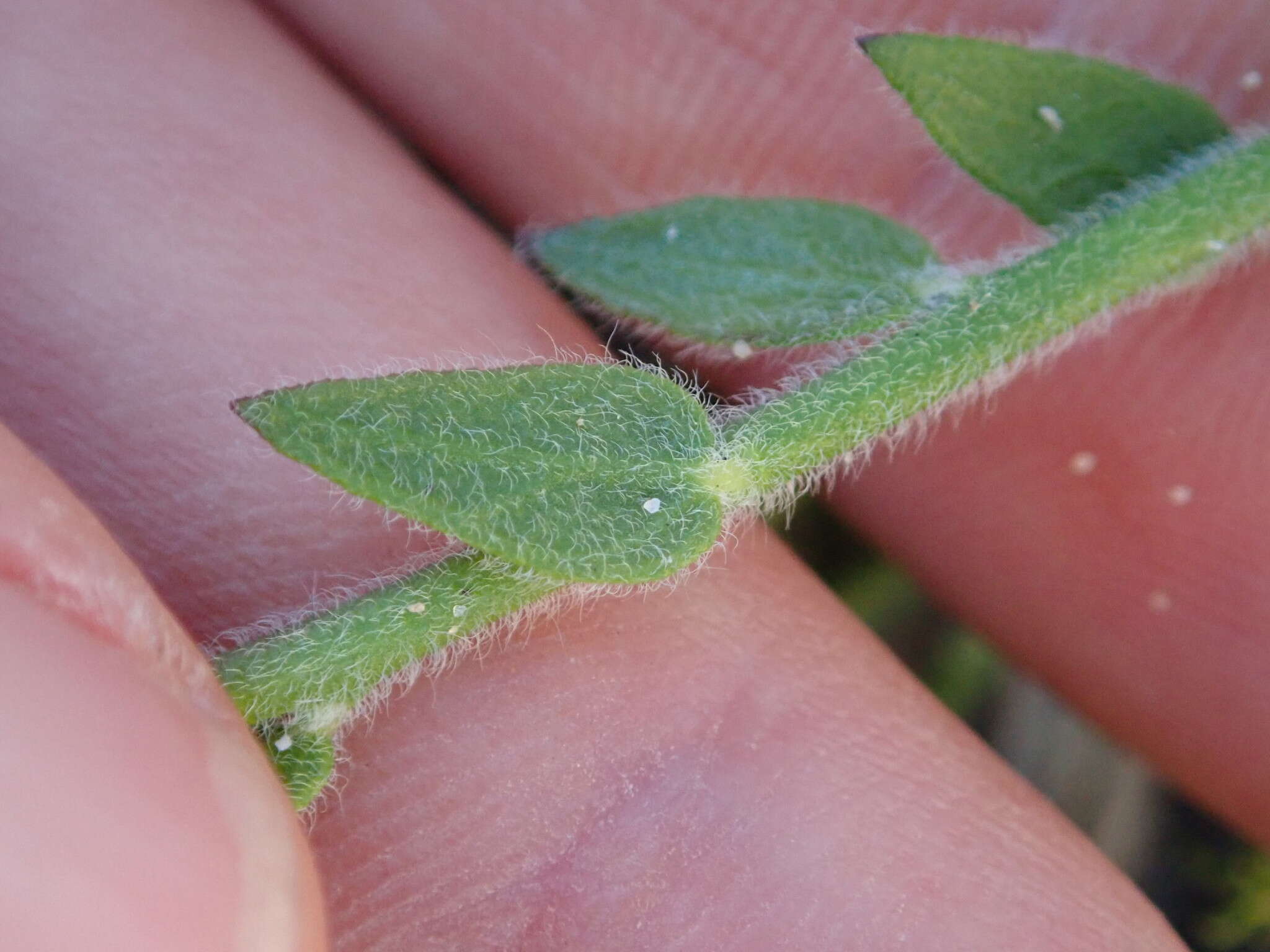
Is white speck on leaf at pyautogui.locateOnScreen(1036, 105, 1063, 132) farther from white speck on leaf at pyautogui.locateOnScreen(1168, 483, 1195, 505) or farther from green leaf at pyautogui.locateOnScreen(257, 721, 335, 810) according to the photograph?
green leaf at pyautogui.locateOnScreen(257, 721, 335, 810)

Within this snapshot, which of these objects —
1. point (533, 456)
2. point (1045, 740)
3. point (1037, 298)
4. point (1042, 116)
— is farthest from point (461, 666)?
point (1045, 740)

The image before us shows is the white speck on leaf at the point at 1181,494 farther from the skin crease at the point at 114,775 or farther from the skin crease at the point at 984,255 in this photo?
the skin crease at the point at 114,775

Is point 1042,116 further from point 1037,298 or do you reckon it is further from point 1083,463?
point 1083,463

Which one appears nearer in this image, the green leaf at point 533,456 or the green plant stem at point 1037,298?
the green leaf at point 533,456

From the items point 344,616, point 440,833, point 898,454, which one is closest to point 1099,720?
point 898,454

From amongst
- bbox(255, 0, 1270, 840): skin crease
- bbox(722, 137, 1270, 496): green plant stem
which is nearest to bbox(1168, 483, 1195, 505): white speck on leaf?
bbox(255, 0, 1270, 840): skin crease

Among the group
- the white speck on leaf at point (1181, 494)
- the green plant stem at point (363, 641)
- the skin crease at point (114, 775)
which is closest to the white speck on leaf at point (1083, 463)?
the white speck on leaf at point (1181, 494)
